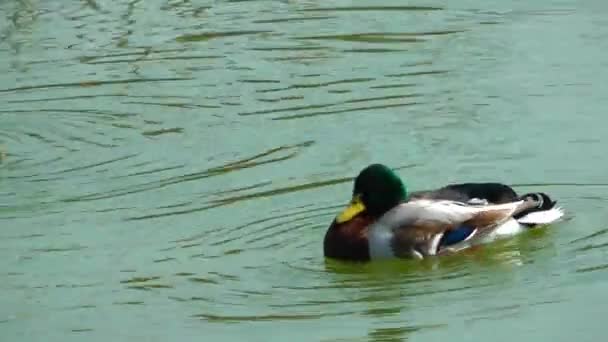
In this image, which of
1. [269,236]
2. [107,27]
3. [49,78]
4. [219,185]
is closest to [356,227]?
[269,236]

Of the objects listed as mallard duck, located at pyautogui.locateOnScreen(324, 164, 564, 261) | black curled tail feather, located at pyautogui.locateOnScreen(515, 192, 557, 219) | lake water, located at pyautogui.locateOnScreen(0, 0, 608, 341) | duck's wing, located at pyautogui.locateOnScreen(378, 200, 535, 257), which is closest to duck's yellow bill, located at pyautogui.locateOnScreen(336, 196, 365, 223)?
mallard duck, located at pyautogui.locateOnScreen(324, 164, 564, 261)

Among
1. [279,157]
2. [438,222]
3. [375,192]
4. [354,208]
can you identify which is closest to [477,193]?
[438,222]

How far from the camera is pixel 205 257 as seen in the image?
10992 mm

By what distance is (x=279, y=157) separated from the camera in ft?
42.4

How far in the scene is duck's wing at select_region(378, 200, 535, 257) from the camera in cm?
1111

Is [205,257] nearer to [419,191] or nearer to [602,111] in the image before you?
[419,191]

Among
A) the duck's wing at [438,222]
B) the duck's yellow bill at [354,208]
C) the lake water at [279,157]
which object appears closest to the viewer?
the lake water at [279,157]

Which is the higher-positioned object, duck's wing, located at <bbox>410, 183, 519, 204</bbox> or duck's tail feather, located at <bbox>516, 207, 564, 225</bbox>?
duck's wing, located at <bbox>410, 183, 519, 204</bbox>

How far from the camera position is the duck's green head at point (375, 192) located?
36.7 ft

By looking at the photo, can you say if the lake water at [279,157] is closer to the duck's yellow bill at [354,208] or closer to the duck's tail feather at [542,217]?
the duck's tail feather at [542,217]

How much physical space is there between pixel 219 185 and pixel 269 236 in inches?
45.4

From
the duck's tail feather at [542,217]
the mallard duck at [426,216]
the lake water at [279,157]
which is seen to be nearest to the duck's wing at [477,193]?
the mallard duck at [426,216]

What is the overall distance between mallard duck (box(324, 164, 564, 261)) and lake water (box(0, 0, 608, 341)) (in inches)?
4.1

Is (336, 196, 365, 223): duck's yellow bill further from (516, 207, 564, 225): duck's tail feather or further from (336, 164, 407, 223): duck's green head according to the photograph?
(516, 207, 564, 225): duck's tail feather
